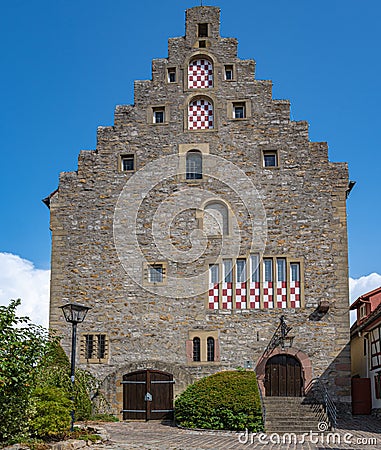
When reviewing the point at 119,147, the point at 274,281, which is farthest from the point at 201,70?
the point at 274,281

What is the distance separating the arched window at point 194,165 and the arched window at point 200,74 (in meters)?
2.81

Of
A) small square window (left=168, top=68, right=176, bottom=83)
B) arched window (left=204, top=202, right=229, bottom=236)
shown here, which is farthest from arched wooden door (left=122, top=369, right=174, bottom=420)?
small square window (left=168, top=68, right=176, bottom=83)

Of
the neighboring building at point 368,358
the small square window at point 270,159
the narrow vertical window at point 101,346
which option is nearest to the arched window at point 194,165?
the small square window at point 270,159

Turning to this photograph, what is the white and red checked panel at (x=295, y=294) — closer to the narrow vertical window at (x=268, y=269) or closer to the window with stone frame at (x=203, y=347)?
the narrow vertical window at (x=268, y=269)

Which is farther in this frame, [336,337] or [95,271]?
[95,271]

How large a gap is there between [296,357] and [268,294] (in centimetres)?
247

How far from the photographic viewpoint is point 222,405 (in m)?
20.8

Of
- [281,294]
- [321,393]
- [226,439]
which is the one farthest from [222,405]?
[281,294]

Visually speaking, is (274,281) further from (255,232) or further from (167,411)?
(167,411)

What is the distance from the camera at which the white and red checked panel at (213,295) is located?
2528 cm

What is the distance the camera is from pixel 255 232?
25.7 m

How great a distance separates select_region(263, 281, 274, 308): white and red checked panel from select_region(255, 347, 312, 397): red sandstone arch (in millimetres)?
1613

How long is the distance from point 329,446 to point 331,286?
831cm

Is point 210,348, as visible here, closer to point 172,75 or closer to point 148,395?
point 148,395
